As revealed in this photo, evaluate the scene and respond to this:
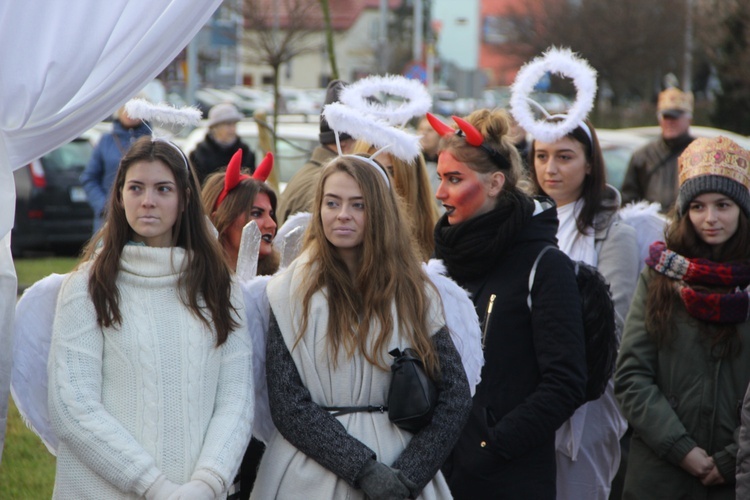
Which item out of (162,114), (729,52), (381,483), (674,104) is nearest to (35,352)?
(162,114)

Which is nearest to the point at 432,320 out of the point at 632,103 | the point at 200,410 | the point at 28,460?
the point at 200,410

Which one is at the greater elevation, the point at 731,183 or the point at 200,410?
the point at 731,183

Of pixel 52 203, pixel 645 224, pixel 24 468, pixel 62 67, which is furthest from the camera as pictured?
pixel 52 203

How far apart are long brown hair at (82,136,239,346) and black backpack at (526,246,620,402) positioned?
59.2 inches

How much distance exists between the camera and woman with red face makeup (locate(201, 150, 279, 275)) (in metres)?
5.03

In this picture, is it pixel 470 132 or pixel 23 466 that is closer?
pixel 470 132

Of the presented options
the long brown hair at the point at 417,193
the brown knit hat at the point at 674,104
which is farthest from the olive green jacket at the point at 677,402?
the brown knit hat at the point at 674,104

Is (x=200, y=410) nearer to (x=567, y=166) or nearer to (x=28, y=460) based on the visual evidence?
(x=567, y=166)

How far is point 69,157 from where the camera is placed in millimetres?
16266

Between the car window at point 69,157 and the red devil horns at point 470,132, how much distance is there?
12427 mm

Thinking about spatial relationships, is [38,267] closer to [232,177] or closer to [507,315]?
[232,177]

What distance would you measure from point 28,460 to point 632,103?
4656cm

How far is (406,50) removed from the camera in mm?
48625

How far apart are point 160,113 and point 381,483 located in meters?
1.55
